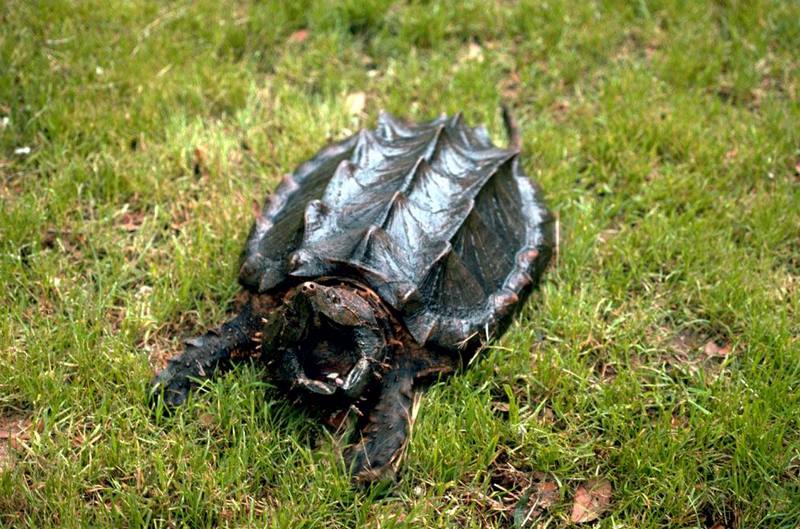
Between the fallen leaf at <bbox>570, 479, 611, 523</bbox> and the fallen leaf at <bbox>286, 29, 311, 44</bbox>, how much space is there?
9.70ft

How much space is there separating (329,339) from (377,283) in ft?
0.80

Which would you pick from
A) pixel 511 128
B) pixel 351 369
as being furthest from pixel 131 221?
pixel 511 128

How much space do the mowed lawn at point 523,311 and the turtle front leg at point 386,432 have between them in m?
0.06

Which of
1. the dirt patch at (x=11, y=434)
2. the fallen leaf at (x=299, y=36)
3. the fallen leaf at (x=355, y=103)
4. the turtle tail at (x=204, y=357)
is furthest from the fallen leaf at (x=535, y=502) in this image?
the fallen leaf at (x=299, y=36)

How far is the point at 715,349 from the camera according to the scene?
3.31 meters

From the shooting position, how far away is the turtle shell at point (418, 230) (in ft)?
9.60

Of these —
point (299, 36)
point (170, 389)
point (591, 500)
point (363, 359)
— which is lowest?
point (591, 500)

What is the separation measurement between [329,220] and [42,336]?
109 cm

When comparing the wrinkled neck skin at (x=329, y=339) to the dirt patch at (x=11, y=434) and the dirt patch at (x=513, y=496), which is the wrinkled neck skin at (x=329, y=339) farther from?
the dirt patch at (x=11, y=434)

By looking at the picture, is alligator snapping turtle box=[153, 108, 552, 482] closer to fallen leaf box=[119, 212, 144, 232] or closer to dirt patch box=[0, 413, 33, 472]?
dirt patch box=[0, 413, 33, 472]

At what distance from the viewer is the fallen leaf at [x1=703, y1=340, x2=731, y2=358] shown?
3277mm

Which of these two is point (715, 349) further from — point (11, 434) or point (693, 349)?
point (11, 434)

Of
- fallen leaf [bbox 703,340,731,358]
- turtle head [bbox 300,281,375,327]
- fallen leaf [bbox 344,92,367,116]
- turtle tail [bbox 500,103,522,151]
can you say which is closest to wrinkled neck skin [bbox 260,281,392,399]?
turtle head [bbox 300,281,375,327]

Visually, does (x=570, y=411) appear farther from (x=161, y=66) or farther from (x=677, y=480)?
(x=161, y=66)
